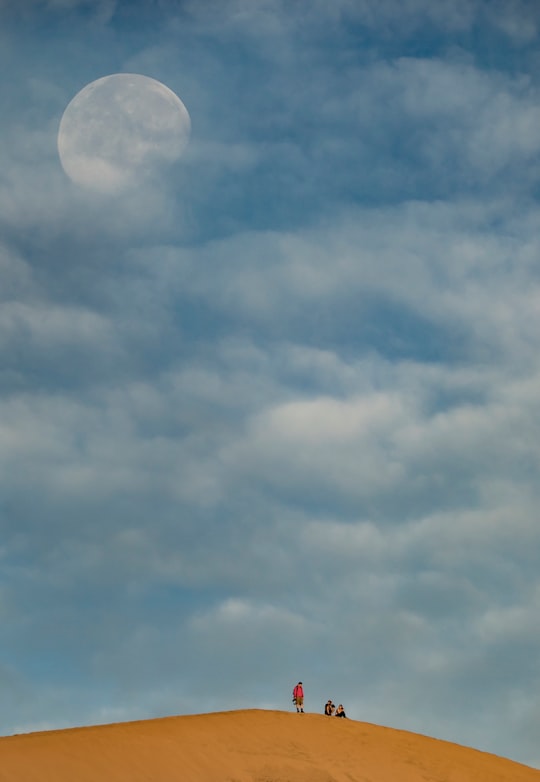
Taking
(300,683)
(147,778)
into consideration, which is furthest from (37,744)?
(300,683)

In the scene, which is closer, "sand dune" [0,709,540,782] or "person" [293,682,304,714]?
"sand dune" [0,709,540,782]

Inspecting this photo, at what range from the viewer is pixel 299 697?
37719 mm

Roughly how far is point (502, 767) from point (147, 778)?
49.6 ft

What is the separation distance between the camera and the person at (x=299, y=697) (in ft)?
123

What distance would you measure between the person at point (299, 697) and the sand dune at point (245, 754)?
3.88 ft

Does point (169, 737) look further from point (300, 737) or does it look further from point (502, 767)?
point (502, 767)

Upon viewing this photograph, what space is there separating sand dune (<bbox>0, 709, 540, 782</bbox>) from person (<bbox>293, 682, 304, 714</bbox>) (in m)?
1.18

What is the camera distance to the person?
37.4 meters

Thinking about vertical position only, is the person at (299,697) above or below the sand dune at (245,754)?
above

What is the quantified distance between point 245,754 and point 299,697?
269 inches

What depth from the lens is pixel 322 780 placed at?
30.3 metres

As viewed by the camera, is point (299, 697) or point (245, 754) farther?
point (299, 697)

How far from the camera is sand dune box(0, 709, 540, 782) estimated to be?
91.9ft

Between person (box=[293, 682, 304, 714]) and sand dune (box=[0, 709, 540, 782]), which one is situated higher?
person (box=[293, 682, 304, 714])
